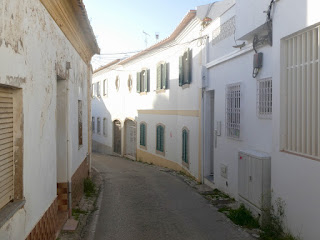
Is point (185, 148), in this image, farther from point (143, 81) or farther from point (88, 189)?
point (143, 81)

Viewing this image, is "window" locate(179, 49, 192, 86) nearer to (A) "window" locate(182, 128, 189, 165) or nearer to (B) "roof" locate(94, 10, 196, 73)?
(B) "roof" locate(94, 10, 196, 73)

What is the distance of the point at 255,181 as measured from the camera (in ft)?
23.0

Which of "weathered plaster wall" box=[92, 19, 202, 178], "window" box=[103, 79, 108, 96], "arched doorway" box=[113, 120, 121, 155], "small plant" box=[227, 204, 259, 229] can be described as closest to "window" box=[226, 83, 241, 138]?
"small plant" box=[227, 204, 259, 229]

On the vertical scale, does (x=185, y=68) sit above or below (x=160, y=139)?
above

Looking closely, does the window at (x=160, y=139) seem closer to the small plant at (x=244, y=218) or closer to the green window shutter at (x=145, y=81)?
the green window shutter at (x=145, y=81)

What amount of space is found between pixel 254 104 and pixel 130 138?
636 inches

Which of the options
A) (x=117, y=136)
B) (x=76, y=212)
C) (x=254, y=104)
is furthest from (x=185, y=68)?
(x=117, y=136)

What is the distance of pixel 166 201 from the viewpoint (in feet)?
32.1

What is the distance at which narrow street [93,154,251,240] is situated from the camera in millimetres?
6934

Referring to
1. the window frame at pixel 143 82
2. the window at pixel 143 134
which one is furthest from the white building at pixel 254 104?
the window at pixel 143 134

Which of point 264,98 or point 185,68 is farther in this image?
point 185,68

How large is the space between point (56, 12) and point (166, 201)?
544 centimetres

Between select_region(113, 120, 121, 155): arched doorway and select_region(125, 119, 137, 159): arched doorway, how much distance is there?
3.89ft

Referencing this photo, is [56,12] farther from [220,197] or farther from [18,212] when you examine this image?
[220,197]
